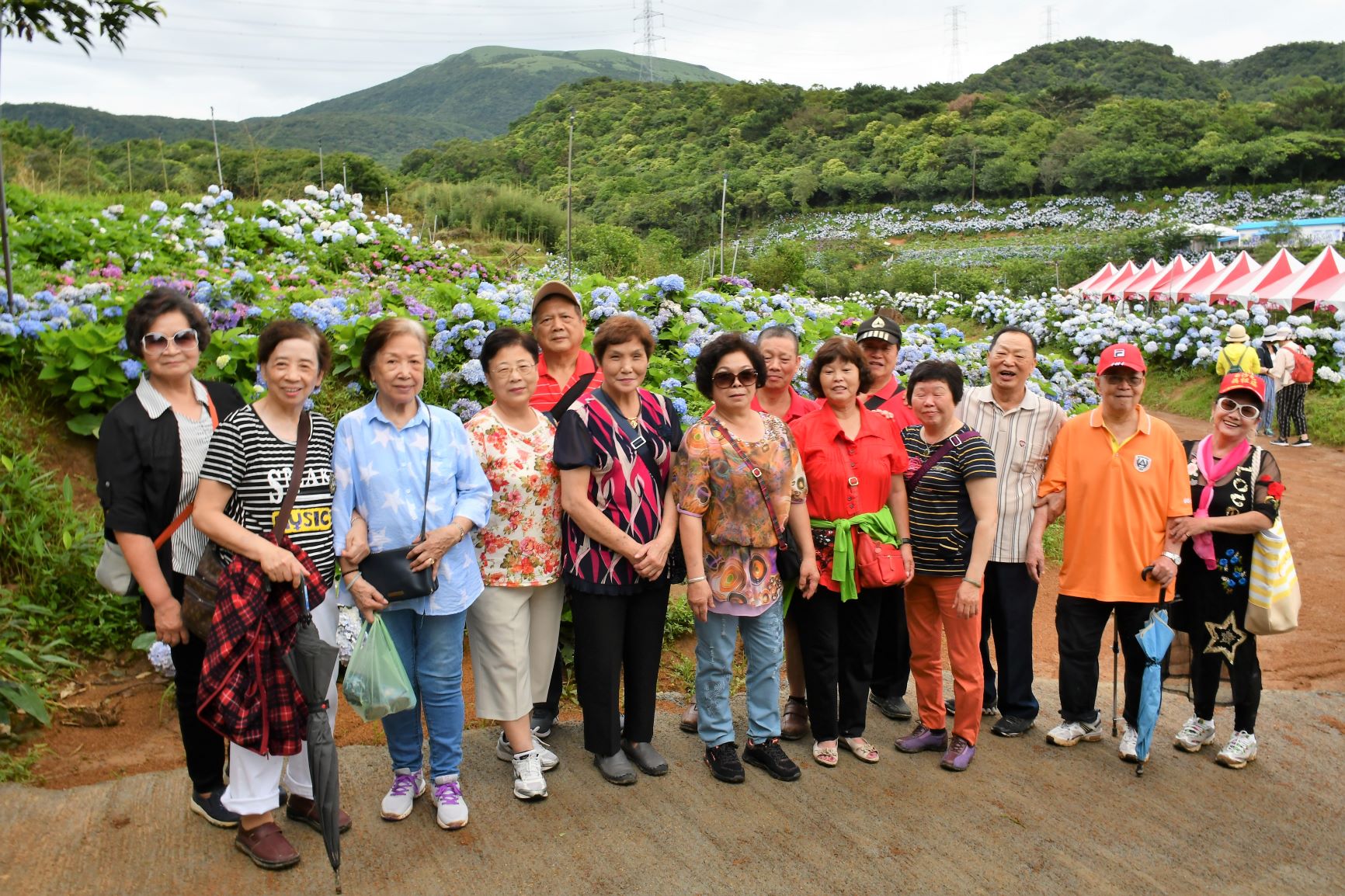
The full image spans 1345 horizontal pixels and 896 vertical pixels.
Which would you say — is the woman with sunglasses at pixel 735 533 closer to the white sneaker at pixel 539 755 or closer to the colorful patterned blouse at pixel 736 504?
the colorful patterned blouse at pixel 736 504

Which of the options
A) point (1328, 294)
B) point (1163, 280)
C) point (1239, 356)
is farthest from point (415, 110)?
point (1239, 356)

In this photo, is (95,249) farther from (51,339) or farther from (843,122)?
(843,122)

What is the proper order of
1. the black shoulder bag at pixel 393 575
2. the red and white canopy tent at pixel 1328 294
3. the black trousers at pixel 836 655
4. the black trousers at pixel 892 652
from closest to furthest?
1. the black shoulder bag at pixel 393 575
2. the black trousers at pixel 836 655
3. the black trousers at pixel 892 652
4. the red and white canopy tent at pixel 1328 294

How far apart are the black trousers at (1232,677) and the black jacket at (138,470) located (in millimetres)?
3780

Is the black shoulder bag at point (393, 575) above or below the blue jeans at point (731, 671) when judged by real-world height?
above

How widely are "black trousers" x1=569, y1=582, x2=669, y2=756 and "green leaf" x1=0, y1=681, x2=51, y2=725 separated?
1.96 meters

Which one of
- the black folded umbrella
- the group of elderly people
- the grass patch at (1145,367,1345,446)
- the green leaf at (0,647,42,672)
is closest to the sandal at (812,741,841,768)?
the group of elderly people

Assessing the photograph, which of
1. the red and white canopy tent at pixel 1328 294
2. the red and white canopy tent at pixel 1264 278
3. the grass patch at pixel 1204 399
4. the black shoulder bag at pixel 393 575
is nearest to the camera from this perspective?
the black shoulder bag at pixel 393 575

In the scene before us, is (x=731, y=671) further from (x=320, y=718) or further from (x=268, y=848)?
(x=268, y=848)

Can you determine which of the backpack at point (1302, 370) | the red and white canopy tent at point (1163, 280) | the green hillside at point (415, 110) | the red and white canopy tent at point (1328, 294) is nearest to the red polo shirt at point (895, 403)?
the backpack at point (1302, 370)

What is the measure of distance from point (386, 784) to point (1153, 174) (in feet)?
200

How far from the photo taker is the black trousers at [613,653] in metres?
3.32

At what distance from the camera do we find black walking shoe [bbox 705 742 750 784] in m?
3.45

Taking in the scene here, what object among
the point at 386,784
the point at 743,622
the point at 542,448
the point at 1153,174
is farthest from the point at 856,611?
the point at 1153,174
